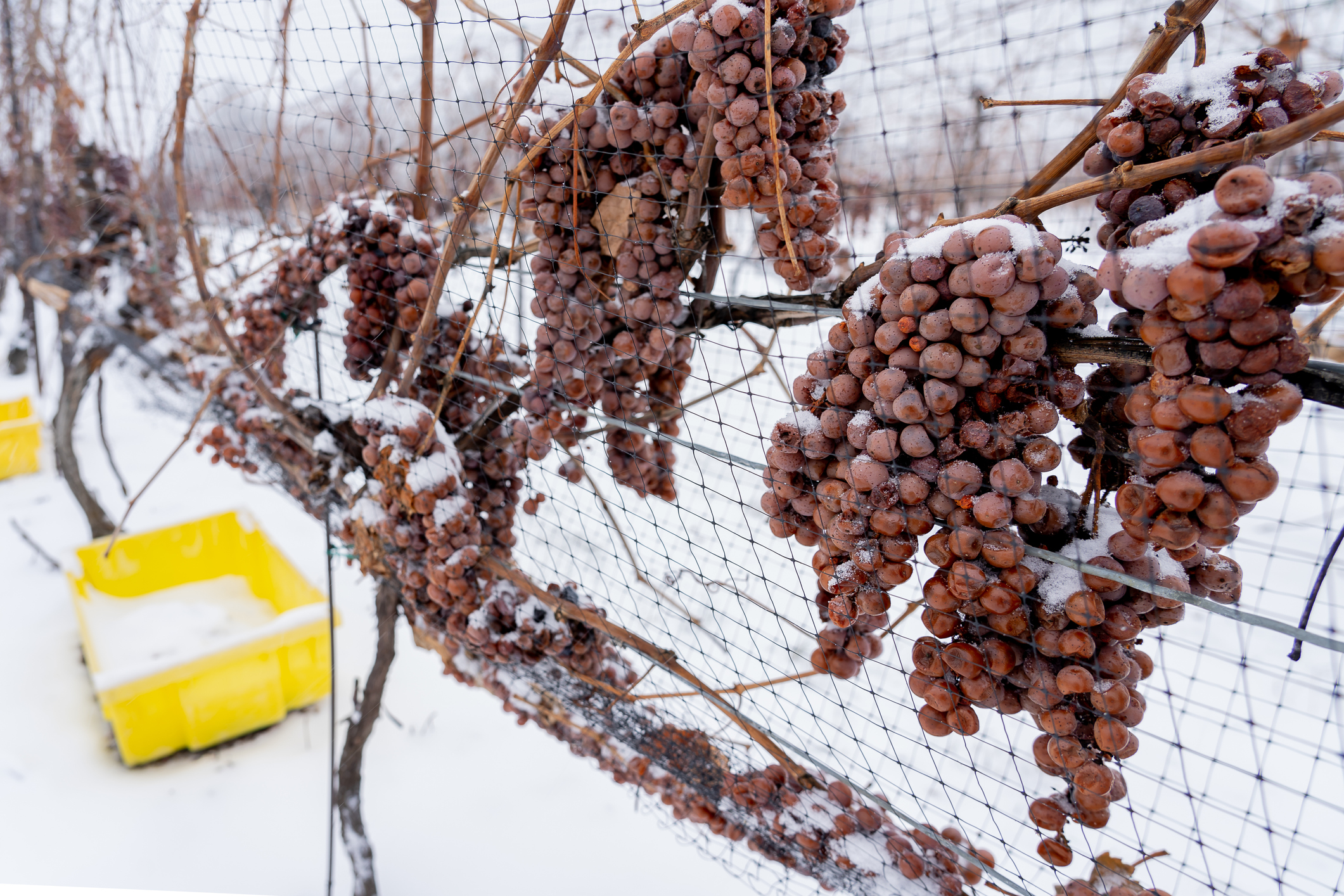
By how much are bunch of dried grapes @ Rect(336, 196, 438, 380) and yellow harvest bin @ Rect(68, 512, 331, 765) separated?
968 mm

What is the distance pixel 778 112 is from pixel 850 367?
22cm

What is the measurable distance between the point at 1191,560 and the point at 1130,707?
11cm

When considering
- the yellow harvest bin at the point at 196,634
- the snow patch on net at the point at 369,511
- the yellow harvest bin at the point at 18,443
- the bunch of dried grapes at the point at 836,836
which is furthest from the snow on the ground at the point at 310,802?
the yellow harvest bin at the point at 18,443

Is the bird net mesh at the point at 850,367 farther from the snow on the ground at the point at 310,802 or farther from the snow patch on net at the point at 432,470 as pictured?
the snow on the ground at the point at 310,802

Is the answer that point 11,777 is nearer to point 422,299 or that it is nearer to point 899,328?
point 422,299

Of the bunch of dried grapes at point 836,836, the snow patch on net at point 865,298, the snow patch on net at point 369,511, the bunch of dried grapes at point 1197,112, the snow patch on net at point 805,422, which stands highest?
the bunch of dried grapes at point 1197,112

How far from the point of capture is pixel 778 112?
1.80 ft

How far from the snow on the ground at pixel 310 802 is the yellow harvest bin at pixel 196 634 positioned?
88 millimetres

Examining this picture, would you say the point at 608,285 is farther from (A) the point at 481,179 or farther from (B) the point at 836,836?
(B) the point at 836,836

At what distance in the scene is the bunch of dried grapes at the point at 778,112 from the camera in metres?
0.53

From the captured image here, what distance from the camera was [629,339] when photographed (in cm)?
74

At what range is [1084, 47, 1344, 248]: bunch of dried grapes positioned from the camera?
39 cm

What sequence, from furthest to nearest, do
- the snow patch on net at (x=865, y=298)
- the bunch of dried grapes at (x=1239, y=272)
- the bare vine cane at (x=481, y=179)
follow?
the bare vine cane at (x=481, y=179), the snow patch on net at (x=865, y=298), the bunch of dried grapes at (x=1239, y=272)

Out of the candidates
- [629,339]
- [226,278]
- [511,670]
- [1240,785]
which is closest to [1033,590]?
[629,339]
